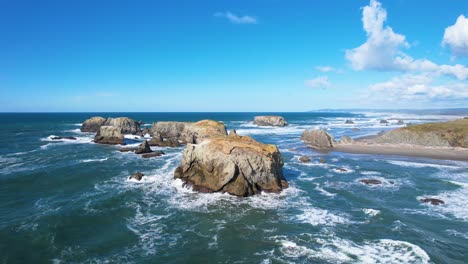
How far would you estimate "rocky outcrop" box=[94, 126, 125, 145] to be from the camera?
226ft

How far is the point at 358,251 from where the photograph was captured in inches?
779

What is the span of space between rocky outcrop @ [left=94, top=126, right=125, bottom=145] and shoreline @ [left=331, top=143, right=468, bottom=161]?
150 feet

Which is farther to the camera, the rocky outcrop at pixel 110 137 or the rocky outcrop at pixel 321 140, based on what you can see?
the rocky outcrop at pixel 110 137

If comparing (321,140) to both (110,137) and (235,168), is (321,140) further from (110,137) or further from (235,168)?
(110,137)

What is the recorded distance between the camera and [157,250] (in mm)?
20250

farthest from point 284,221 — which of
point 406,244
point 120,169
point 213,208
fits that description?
point 120,169

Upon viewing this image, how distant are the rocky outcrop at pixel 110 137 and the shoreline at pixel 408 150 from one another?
45.8 m

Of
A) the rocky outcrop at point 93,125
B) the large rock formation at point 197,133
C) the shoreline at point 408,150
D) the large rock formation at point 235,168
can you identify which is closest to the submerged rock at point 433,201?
the large rock formation at point 235,168

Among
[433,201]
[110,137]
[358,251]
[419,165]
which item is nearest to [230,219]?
[358,251]

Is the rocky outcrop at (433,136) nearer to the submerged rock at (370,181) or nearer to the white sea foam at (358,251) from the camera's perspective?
the submerged rock at (370,181)

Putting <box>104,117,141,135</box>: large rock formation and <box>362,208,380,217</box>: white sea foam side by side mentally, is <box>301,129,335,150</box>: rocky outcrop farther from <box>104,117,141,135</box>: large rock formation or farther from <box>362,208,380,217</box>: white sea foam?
<box>104,117,141,135</box>: large rock formation

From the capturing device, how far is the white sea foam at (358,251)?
18.8 m

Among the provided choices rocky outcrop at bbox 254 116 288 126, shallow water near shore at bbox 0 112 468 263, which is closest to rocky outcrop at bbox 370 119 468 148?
shallow water near shore at bbox 0 112 468 263

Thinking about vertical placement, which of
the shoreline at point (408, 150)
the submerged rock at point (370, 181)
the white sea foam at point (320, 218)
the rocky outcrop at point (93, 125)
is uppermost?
the rocky outcrop at point (93, 125)
